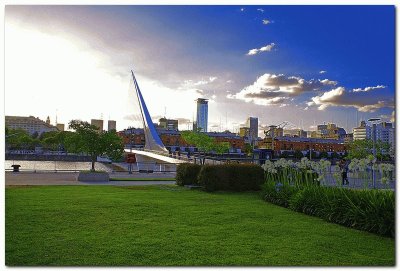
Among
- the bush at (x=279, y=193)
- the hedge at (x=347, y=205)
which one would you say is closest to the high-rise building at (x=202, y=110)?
the bush at (x=279, y=193)

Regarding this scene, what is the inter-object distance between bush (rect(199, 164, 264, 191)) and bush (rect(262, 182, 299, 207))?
5.33ft

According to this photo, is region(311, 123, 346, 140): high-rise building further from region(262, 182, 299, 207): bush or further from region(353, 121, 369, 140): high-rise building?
region(262, 182, 299, 207): bush

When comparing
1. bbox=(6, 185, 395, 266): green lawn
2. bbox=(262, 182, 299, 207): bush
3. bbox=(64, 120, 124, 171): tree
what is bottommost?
bbox=(6, 185, 395, 266): green lawn

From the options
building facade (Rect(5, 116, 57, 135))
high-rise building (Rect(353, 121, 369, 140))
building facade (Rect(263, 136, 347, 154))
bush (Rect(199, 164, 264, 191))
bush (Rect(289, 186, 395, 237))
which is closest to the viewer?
bush (Rect(289, 186, 395, 237))

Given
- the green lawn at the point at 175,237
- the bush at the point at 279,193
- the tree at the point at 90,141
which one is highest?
the tree at the point at 90,141

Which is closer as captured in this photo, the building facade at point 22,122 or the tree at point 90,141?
the building facade at point 22,122

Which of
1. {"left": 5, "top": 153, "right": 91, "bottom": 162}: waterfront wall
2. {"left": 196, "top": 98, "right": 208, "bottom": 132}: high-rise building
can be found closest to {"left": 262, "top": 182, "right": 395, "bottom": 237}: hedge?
{"left": 196, "top": 98, "right": 208, "bottom": 132}: high-rise building

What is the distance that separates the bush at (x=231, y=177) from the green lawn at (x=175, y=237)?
10.0ft

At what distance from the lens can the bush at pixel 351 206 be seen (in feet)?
17.1

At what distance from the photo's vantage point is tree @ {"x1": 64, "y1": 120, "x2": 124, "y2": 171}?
13953mm

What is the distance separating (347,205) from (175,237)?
2718 mm

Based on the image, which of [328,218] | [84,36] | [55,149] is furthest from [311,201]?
[55,149]

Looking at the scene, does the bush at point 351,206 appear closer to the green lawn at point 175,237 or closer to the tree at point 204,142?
the green lawn at point 175,237

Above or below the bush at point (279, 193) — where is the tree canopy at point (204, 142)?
above
